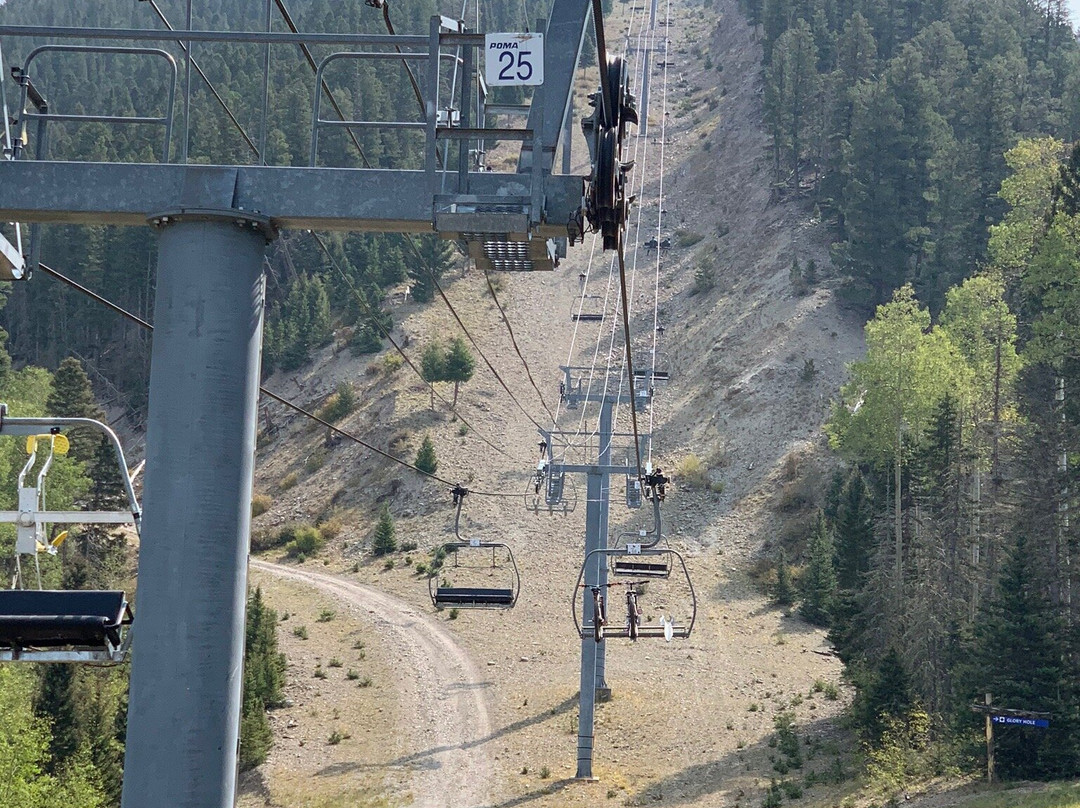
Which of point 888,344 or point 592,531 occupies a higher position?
point 888,344

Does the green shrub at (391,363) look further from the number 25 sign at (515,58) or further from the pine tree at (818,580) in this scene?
the number 25 sign at (515,58)

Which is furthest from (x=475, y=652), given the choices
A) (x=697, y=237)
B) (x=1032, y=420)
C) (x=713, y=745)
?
(x=697, y=237)

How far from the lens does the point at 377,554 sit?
2015 inches

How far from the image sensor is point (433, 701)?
1423 inches

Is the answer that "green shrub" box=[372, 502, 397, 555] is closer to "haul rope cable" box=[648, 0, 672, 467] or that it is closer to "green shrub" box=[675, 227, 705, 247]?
"haul rope cable" box=[648, 0, 672, 467]

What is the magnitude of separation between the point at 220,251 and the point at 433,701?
3098cm

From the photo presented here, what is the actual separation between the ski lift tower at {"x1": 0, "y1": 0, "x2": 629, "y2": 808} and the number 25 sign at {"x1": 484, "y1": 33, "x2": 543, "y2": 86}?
0.01 m

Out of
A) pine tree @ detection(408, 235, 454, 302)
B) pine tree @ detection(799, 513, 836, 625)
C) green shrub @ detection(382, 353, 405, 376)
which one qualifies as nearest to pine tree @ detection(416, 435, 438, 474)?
green shrub @ detection(382, 353, 405, 376)

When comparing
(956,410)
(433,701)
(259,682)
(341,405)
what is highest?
(341,405)

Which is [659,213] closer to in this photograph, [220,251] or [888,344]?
[888,344]

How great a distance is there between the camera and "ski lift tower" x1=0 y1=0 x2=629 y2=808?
6.31 m

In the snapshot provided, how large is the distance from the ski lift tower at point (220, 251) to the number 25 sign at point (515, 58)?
0.04 ft

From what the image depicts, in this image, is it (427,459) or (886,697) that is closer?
(886,697)

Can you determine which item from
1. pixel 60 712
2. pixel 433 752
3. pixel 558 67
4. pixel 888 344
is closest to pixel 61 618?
pixel 558 67
